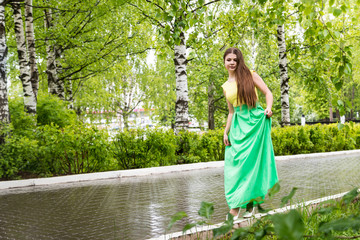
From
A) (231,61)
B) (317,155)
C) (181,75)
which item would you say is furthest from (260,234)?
(317,155)

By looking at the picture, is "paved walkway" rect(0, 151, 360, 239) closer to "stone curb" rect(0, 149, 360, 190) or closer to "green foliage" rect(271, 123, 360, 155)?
"stone curb" rect(0, 149, 360, 190)

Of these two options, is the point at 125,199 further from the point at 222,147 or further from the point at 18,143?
the point at 222,147

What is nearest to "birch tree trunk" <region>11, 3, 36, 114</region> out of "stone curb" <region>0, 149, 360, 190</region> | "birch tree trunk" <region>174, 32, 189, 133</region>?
"stone curb" <region>0, 149, 360, 190</region>

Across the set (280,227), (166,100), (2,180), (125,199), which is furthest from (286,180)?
(166,100)

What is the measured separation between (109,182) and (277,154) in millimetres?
8890

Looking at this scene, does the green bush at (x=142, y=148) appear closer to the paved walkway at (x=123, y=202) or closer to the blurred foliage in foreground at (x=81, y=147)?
the blurred foliage in foreground at (x=81, y=147)

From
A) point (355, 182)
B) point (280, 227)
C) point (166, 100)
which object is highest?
point (166, 100)

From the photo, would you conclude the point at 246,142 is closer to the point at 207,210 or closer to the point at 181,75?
the point at 207,210

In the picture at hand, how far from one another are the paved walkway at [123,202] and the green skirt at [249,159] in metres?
0.68

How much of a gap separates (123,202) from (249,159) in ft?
10.2

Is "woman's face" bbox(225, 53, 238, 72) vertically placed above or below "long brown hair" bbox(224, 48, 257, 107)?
above

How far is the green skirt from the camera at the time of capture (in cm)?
488

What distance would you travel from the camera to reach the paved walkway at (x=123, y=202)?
17.1ft

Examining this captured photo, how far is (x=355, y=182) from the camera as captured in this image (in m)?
8.87
